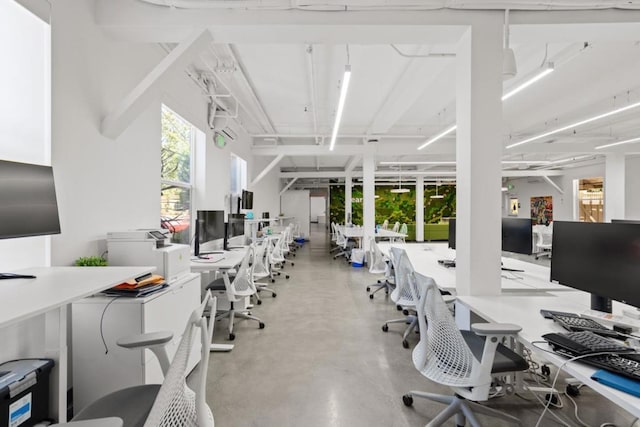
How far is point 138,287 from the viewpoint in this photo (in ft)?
6.88

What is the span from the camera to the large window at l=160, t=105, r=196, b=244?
4051 millimetres

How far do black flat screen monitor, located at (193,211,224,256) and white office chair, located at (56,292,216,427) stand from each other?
2.44m

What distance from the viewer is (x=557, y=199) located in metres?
13.6

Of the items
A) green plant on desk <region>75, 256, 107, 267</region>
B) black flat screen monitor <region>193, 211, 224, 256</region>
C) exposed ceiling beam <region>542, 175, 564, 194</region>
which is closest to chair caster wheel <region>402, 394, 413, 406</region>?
green plant on desk <region>75, 256, 107, 267</region>

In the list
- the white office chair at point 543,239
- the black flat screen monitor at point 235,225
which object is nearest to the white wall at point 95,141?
the black flat screen monitor at point 235,225

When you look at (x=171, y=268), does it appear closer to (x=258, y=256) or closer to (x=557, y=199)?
(x=258, y=256)

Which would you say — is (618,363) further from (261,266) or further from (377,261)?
(261,266)

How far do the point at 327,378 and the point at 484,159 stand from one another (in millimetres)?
2175

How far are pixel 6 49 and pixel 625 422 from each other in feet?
15.0

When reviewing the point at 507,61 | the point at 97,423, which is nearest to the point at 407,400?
the point at 97,423

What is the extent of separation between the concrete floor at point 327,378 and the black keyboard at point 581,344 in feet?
3.24

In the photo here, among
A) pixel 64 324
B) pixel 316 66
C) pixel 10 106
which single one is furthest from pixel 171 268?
pixel 316 66

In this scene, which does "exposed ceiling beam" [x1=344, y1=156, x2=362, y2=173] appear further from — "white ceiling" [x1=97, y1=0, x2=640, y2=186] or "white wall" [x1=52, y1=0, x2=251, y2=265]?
"white wall" [x1=52, y1=0, x2=251, y2=265]

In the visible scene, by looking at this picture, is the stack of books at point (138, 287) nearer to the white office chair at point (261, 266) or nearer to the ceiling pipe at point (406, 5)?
the ceiling pipe at point (406, 5)
